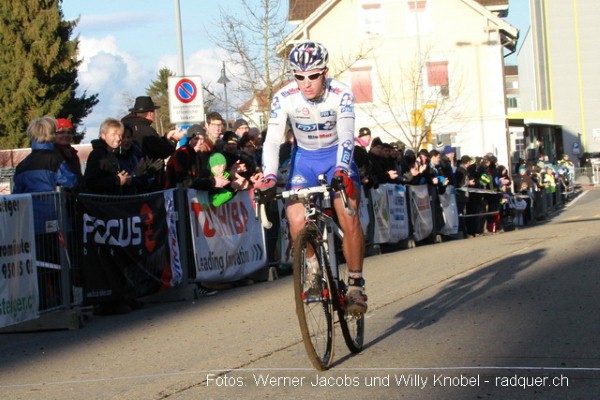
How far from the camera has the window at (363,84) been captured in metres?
55.4

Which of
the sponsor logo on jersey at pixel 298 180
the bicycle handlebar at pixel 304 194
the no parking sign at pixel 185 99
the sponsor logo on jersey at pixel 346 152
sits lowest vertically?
the bicycle handlebar at pixel 304 194

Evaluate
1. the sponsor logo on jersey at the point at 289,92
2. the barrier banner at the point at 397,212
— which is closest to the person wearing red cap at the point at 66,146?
the sponsor logo on jersey at the point at 289,92

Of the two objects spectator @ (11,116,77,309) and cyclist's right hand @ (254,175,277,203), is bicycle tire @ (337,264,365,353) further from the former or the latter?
spectator @ (11,116,77,309)

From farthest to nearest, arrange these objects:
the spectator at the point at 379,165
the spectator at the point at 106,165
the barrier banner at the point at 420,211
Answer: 1. the barrier banner at the point at 420,211
2. the spectator at the point at 379,165
3. the spectator at the point at 106,165

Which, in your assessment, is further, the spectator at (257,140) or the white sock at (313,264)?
the spectator at (257,140)

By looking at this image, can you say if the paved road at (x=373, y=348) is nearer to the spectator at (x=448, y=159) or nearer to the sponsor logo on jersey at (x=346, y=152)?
the sponsor logo on jersey at (x=346, y=152)

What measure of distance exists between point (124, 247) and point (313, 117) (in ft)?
14.7

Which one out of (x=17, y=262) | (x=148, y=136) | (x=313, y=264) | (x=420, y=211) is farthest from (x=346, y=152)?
(x=420, y=211)

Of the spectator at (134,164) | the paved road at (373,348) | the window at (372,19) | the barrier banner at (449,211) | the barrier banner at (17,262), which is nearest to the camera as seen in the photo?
the paved road at (373,348)

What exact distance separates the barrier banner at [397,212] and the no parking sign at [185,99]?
12.8 feet

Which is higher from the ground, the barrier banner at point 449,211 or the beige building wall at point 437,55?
the beige building wall at point 437,55

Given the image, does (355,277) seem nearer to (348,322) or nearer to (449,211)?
(348,322)

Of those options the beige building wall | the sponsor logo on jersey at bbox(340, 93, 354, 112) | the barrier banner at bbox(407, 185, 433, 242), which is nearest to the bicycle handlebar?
the sponsor logo on jersey at bbox(340, 93, 354, 112)

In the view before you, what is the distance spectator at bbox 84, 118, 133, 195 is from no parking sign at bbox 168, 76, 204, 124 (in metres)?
6.91
